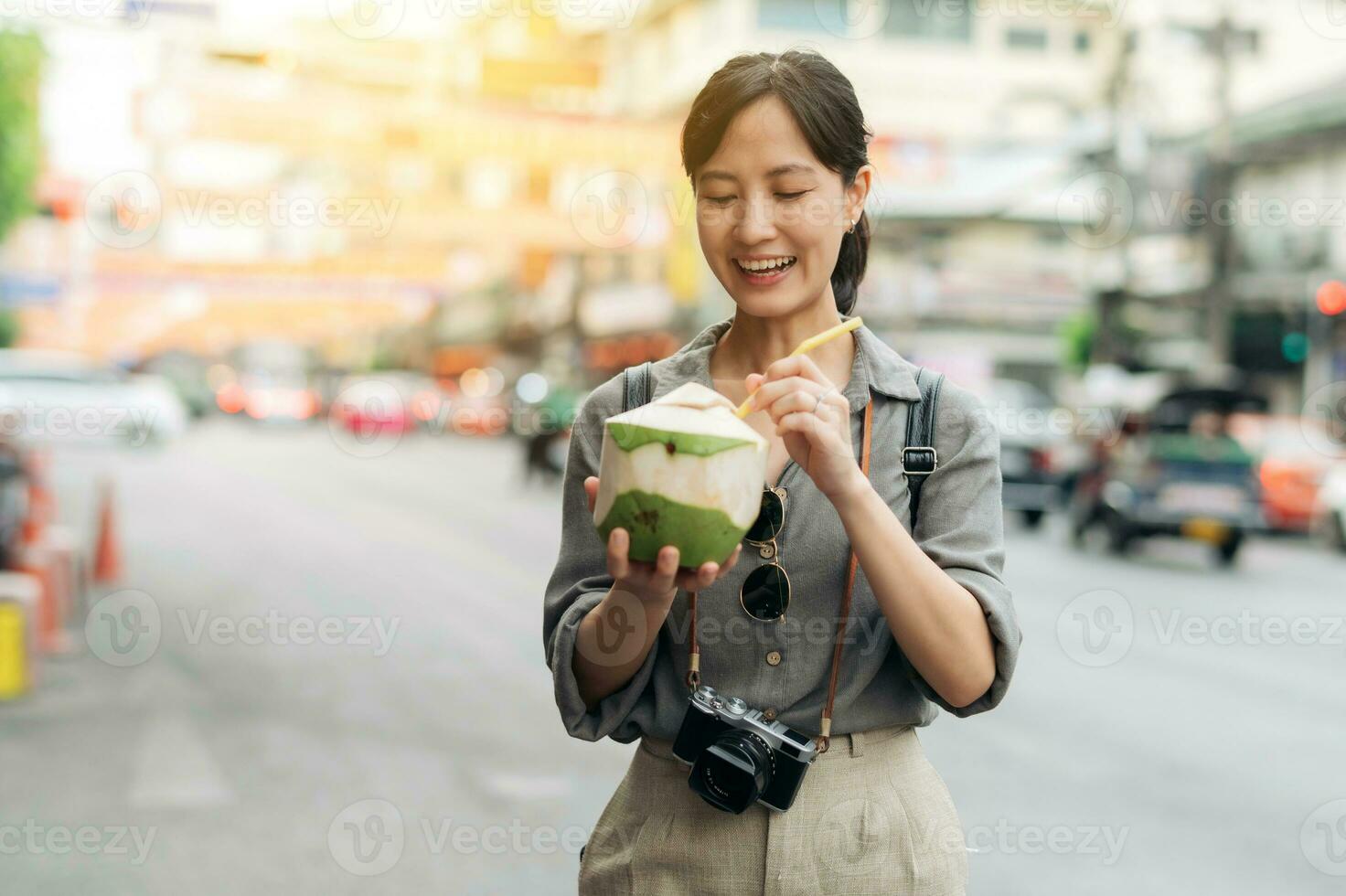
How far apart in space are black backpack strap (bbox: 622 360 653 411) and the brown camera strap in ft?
0.87

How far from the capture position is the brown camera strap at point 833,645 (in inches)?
73.4

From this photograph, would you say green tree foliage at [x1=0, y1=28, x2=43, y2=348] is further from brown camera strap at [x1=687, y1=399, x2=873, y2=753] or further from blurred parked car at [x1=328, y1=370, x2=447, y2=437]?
blurred parked car at [x1=328, y1=370, x2=447, y2=437]

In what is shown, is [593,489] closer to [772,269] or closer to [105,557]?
[772,269]

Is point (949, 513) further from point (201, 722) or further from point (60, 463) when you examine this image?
point (60, 463)

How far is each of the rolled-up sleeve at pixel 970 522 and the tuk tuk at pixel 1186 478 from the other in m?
13.3

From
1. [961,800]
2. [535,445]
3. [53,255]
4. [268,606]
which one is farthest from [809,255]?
[53,255]

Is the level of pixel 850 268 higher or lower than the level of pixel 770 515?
higher

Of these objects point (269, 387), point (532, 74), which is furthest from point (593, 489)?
point (269, 387)

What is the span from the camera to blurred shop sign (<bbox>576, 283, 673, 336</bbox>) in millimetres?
42625

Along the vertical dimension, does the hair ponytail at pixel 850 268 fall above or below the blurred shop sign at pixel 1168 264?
below

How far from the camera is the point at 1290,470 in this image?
18.5 meters

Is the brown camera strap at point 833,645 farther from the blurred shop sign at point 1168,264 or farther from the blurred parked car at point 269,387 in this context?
the blurred parked car at point 269,387

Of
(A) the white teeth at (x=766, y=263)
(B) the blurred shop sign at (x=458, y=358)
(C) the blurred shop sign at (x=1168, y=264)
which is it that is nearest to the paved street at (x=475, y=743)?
(A) the white teeth at (x=766, y=263)

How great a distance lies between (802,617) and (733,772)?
0.20m
